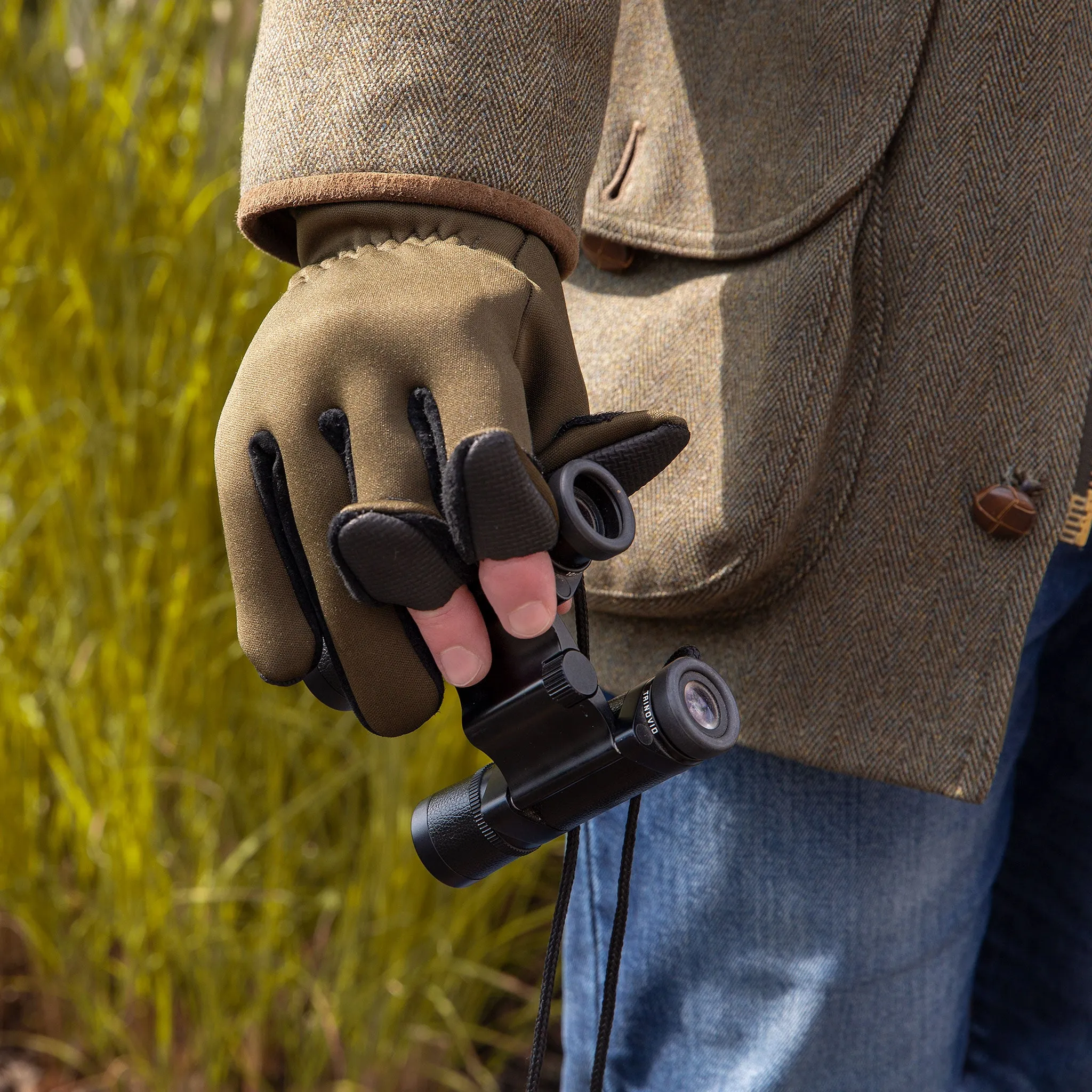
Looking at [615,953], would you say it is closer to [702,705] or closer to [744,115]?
[702,705]

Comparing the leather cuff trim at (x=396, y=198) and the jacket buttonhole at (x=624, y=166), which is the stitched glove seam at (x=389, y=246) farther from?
the jacket buttonhole at (x=624, y=166)

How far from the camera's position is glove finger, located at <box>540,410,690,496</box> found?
525mm

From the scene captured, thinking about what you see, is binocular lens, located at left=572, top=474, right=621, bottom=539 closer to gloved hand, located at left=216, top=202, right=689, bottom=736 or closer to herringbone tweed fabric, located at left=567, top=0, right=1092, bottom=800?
gloved hand, located at left=216, top=202, right=689, bottom=736

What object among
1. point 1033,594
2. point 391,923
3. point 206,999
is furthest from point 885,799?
point 206,999

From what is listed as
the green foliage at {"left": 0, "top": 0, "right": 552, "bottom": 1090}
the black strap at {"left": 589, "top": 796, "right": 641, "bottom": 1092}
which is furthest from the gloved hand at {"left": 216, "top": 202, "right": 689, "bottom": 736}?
the green foliage at {"left": 0, "top": 0, "right": 552, "bottom": 1090}

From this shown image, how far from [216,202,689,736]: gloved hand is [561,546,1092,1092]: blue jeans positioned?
1.00 feet

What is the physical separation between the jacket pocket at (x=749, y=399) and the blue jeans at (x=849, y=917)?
0.52 feet

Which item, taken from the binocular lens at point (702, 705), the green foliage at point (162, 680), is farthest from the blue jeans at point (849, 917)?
the green foliage at point (162, 680)

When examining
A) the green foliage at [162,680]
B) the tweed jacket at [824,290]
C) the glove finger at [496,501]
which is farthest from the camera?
the green foliage at [162,680]

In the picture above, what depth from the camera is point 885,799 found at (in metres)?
0.71

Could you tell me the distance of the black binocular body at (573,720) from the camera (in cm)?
52

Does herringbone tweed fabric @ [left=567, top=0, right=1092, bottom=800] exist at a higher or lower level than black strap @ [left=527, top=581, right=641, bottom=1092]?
higher

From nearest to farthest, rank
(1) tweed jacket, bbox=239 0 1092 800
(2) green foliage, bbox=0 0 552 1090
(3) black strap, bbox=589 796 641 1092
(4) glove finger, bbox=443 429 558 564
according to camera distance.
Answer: (4) glove finger, bbox=443 429 558 564, (1) tweed jacket, bbox=239 0 1092 800, (3) black strap, bbox=589 796 641 1092, (2) green foliage, bbox=0 0 552 1090

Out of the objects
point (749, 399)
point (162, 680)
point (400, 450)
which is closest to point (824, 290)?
point (749, 399)
